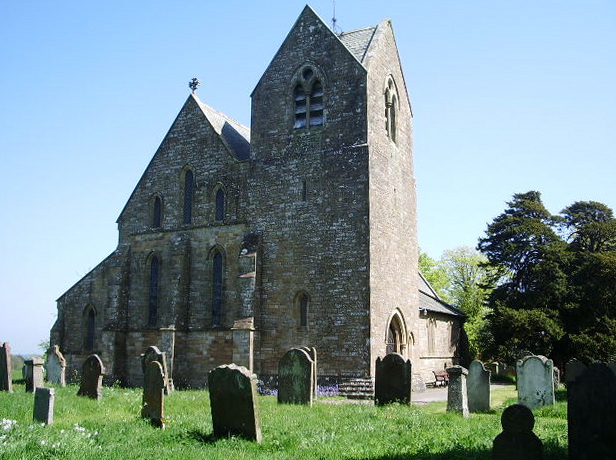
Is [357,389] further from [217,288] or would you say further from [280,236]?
[217,288]

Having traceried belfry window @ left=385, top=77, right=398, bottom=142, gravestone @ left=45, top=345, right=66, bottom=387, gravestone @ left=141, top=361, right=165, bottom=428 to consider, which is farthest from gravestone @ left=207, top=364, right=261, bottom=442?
traceried belfry window @ left=385, top=77, right=398, bottom=142

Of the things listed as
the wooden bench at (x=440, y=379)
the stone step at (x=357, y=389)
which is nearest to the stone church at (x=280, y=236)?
the stone step at (x=357, y=389)

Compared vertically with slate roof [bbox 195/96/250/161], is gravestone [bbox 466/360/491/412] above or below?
below

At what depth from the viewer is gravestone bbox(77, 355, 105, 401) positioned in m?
15.8

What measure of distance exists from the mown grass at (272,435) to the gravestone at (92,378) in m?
1.62

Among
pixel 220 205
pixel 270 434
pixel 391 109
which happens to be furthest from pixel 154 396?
pixel 391 109

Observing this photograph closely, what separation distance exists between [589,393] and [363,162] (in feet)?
47.7

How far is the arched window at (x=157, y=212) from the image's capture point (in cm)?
2612

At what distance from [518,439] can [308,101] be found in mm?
18104

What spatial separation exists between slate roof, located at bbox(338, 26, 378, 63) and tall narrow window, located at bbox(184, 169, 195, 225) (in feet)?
27.9

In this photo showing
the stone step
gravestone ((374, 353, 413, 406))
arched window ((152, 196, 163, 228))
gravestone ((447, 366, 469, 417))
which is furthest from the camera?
arched window ((152, 196, 163, 228))

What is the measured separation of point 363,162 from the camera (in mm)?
21750

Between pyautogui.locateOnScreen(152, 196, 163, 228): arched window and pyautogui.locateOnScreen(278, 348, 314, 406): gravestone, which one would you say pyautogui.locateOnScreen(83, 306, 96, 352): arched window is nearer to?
pyautogui.locateOnScreen(152, 196, 163, 228): arched window

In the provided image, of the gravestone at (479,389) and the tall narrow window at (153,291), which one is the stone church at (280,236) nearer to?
the tall narrow window at (153,291)
